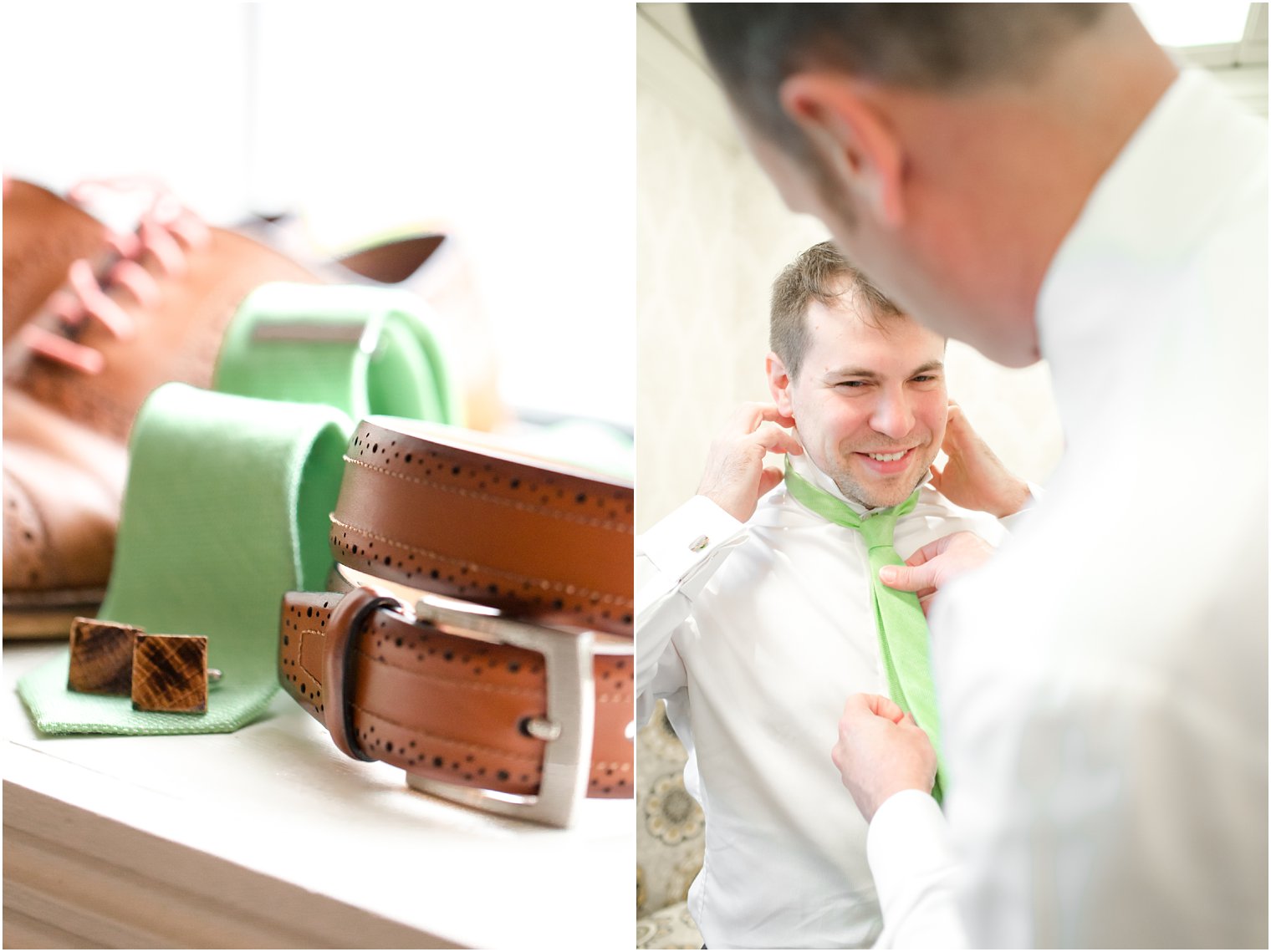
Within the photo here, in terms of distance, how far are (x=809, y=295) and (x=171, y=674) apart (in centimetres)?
48

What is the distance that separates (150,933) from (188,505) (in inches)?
12.2

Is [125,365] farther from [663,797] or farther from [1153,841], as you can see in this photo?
[1153,841]

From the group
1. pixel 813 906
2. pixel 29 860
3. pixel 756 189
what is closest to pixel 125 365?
pixel 29 860

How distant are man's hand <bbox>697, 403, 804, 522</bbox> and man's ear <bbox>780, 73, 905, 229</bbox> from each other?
22 centimetres

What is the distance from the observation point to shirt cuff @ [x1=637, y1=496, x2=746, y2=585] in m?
0.61

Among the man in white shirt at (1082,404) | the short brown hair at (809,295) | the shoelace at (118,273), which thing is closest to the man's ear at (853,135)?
the man in white shirt at (1082,404)

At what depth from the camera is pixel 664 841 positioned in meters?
0.62

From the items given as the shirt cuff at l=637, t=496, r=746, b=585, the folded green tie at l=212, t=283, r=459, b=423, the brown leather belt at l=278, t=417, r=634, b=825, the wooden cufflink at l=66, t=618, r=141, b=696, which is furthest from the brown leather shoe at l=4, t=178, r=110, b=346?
the shirt cuff at l=637, t=496, r=746, b=585

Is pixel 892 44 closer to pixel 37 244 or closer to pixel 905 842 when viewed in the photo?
pixel 905 842

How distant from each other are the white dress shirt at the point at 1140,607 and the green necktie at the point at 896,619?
14 cm

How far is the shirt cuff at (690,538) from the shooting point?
1.99 feet

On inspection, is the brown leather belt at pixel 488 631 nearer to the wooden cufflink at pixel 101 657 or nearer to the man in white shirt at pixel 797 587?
the man in white shirt at pixel 797 587

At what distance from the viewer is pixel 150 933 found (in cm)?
57

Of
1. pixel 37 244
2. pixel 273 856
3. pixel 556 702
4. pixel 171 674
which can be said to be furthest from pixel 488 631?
pixel 37 244
